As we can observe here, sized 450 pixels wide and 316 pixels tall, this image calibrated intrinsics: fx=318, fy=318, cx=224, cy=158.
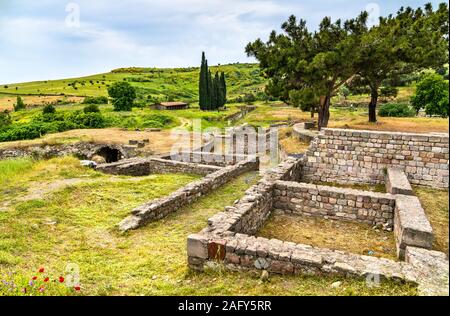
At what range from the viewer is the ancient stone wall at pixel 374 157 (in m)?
10.4

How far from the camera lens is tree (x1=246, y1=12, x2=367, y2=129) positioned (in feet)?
59.9

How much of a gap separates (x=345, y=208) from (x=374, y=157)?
3432 mm

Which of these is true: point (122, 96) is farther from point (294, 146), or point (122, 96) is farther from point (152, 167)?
point (152, 167)

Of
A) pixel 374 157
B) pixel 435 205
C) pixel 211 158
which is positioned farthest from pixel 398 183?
pixel 211 158

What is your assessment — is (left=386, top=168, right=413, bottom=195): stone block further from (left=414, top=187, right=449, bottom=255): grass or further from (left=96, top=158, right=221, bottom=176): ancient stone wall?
(left=96, top=158, right=221, bottom=176): ancient stone wall

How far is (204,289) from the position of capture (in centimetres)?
504

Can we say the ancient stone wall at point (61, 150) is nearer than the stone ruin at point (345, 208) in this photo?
No

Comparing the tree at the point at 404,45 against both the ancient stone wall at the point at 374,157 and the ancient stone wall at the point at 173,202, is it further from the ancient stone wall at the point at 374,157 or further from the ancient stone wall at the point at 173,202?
the ancient stone wall at the point at 173,202

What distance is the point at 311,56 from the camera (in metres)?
20.7

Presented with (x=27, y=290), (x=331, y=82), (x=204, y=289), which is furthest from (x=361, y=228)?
(x=331, y=82)

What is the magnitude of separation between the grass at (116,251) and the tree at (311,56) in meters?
11.5

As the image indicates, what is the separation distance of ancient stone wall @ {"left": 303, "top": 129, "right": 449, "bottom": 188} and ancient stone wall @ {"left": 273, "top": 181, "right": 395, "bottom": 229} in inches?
116

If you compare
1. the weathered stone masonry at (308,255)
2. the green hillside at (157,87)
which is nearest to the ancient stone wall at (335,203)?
the weathered stone masonry at (308,255)
